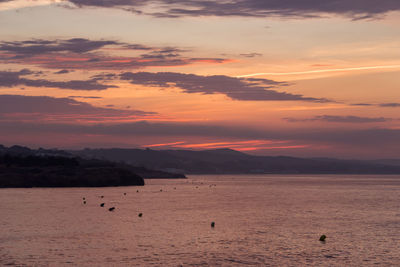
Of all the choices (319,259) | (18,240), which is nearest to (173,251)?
(319,259)

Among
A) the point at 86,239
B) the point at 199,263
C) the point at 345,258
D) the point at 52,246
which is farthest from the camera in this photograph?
the point at 86,239

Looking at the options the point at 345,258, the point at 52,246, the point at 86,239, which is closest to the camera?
the point at 345,258

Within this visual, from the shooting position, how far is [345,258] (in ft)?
174

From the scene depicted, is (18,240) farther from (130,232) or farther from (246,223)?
(246,223)

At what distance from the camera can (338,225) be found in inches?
3268

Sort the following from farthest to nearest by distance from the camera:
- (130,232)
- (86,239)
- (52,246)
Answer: (130,232) < (86,239) < (52,246)

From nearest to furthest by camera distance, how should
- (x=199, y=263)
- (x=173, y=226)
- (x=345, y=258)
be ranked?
(x=199, y=263)
(x=345, y=258)
(x=173, y=226)

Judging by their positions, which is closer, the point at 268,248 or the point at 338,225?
the point at 268,248

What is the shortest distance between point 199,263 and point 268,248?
1209cm

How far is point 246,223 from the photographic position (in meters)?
84.2

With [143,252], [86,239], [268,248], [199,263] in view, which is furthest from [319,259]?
[86,239]

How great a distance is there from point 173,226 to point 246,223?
12.9 meters

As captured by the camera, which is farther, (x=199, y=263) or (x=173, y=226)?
(x=173, y=226)

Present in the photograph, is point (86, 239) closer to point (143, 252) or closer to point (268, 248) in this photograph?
point (143, 252)
